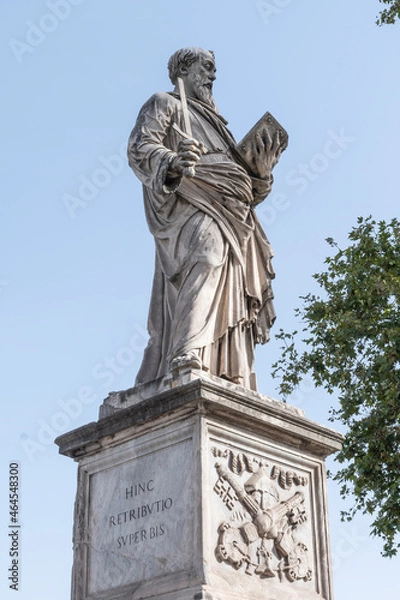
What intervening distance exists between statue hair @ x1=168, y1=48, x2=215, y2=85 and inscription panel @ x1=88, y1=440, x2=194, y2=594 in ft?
11.8

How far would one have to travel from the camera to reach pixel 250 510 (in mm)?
7129

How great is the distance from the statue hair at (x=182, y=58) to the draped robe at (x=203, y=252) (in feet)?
1.31

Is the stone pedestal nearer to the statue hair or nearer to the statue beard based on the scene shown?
the statue beard

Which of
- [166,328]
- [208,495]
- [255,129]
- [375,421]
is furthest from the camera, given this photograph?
[375,421]

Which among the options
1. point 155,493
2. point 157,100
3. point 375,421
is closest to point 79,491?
point 155,493

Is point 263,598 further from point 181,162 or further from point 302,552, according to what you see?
point 181,162

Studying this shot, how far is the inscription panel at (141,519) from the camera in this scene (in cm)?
687

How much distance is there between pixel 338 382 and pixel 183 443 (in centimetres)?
1137

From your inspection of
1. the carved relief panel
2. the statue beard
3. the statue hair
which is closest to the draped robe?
the statue beard

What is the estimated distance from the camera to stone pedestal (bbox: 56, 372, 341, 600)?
6797 mm

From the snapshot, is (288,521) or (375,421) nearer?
(288,521)

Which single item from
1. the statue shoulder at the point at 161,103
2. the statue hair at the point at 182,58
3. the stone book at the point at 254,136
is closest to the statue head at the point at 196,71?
the statue hair at the point at 182,58

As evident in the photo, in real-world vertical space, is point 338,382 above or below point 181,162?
above

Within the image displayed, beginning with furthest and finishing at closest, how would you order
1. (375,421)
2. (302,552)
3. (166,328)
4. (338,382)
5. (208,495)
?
(338,382) < (375,421) < (166,328) < (302,552) < (208,495)
